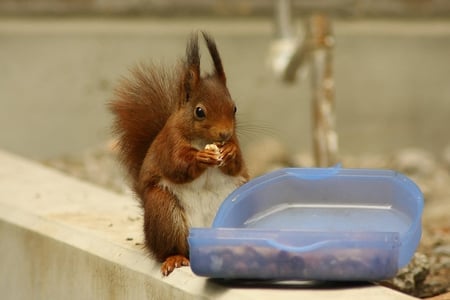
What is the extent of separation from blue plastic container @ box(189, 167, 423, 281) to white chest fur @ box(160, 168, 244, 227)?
58 mm

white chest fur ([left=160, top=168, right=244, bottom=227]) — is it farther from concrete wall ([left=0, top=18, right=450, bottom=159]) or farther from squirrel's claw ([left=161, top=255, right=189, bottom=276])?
concrete wall ([left=0, top=18, right=450, bottom=159])

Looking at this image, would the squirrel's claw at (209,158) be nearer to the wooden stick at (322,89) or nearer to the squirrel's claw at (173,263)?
the squirrel's claw at (173,263)

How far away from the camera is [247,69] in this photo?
6.56m

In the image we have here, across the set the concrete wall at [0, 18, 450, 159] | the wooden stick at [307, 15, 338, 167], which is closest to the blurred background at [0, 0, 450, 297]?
the concrete wall at [0, 18, 450, 159]

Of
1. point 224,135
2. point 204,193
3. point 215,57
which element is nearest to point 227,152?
point 224,135

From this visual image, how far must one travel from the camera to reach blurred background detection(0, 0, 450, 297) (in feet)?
21.2

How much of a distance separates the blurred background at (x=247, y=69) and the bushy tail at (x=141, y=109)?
289 cm

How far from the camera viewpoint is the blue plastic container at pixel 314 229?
283 centimetres

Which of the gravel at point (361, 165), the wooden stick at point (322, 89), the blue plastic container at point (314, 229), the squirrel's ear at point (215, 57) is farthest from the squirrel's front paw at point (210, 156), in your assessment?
Answer: the wooden stick at point (322, 89)

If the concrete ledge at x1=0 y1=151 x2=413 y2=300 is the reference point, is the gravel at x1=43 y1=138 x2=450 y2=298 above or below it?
below

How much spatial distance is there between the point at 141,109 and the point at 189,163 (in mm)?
344

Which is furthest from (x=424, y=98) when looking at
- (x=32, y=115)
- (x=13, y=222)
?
(x=13, y=222)

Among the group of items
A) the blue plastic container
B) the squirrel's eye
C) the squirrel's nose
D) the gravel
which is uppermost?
the squirrel's eye

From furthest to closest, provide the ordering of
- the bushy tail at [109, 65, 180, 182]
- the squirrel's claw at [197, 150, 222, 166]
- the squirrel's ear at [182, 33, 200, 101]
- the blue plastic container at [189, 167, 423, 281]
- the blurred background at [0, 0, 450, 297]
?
the blurred background at [0, 0, 450, 297] → the bushy tail at [109, 65, 180, 182] → the squirrel's ear at [182, 33, 200, 101] → the squirrel's claw at [197, 150, 222, 166] → the blue plastic container at [189, 167, 423, 281]
